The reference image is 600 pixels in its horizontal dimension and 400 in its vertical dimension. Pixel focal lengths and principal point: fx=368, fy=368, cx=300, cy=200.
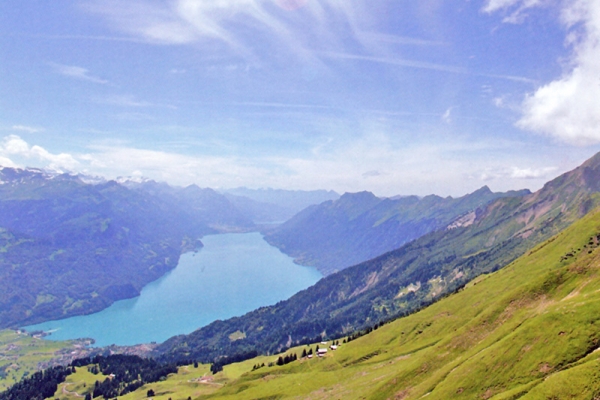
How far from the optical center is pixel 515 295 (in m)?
103

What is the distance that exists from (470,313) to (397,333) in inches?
1268

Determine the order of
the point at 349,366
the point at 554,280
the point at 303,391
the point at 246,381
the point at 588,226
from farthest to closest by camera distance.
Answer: the point at 588,226
the point at 246,381
the point at 349,366
the point at 303,391
the point at 554,280

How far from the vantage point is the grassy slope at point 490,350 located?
61.5m

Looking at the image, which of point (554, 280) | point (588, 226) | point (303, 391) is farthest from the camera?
point (588, 226)

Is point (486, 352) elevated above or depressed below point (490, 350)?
below

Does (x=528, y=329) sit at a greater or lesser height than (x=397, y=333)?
greater

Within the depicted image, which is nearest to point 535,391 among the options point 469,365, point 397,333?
point 469,365

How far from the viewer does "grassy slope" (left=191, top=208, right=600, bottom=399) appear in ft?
202

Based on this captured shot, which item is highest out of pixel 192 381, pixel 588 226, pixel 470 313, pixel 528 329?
pixel 588 226

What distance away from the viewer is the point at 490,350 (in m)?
75.4

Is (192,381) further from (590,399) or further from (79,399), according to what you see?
(590,399)

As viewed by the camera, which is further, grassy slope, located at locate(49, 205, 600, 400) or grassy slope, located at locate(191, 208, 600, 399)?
grassy slope, located at locate(49, 205, 600, 400)

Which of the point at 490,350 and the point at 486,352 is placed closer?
the point at 490,350

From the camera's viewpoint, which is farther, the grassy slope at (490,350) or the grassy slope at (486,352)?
the grassy slope at (486,352)
